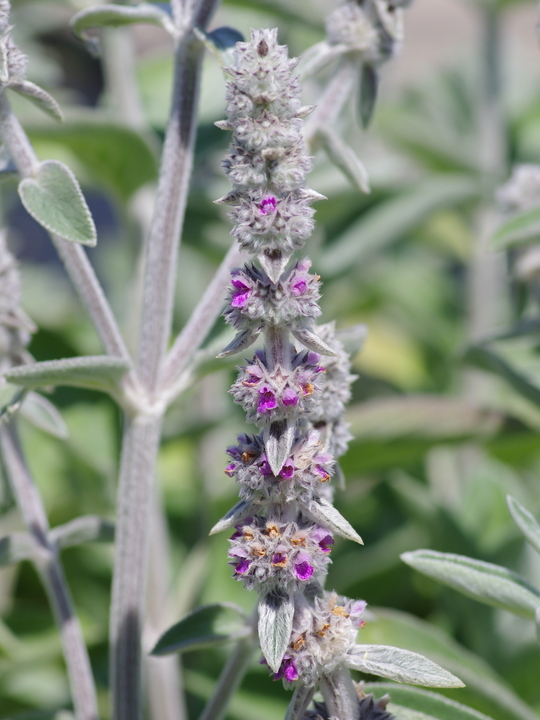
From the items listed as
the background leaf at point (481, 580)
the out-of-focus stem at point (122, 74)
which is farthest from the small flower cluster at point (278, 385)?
the out-of-focus stem at point (122, 74)

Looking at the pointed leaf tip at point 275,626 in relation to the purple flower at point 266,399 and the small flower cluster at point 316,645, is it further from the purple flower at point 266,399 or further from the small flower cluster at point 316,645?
the purple flower at point 266,399

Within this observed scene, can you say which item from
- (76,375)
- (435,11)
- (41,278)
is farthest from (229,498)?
(435,11)

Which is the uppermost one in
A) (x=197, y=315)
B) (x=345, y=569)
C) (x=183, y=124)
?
(x=183, y=124)

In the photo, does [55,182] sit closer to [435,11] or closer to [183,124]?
[183,124]

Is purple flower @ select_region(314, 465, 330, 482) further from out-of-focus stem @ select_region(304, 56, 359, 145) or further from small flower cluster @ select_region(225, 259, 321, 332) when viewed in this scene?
out-of-focus stem @ select_region(304, 56, 359, 145)

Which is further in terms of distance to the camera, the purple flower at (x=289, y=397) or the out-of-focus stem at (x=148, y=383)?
the out-of-focus stem at (x=148, y=383)

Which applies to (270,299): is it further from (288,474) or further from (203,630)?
(203,630)

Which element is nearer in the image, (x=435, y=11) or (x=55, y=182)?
(x=55, y=182)

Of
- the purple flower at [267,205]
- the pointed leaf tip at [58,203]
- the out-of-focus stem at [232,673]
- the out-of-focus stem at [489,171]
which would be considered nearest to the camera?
the purple flower at [267,205]
